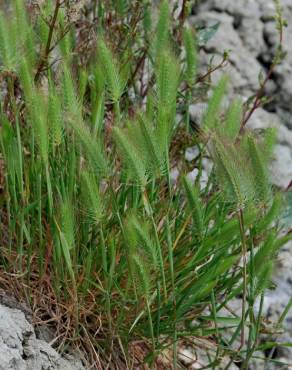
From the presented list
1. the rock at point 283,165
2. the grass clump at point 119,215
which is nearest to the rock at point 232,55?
the rock at point 283,165

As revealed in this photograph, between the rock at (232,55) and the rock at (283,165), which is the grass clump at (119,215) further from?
the rock at (232,55)

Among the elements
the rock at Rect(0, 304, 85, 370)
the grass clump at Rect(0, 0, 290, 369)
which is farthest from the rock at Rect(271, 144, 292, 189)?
the rock at Rect(0, 304, 85, 370)

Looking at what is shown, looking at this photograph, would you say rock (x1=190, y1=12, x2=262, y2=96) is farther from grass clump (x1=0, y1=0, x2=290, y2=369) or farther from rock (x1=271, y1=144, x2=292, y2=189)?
grass clump (x1=0, y1=0, x2=290, y2=369)

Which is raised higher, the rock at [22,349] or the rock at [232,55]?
the rock at [232,55]

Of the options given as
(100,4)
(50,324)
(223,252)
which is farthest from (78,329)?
(100,4)

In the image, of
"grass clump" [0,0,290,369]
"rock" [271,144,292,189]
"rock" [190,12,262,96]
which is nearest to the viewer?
"grass clump" [0,0,290,369]
